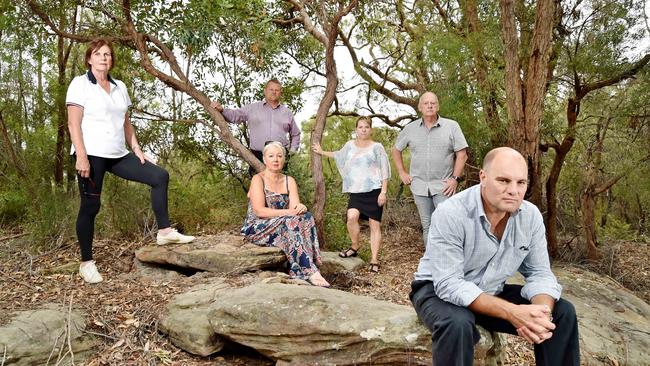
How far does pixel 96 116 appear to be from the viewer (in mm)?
4340

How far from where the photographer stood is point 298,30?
7.78 meters

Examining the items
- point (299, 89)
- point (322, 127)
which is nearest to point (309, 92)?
point (299, 89)

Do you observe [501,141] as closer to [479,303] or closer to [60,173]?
[479,303]

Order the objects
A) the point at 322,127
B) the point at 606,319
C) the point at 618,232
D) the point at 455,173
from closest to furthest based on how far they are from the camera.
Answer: the point at 606,319 < the point at 455,173 < the point at 322,127 < the point at 618,232

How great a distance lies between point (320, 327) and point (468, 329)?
113 cm

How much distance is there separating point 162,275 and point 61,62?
17.0 ft

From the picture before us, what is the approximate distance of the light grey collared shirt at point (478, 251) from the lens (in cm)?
267

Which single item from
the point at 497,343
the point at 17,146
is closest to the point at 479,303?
the point at 497,343

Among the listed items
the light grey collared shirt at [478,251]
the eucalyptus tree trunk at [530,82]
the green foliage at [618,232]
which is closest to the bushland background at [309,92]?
the eucalyptus tree trunk at [530,82]

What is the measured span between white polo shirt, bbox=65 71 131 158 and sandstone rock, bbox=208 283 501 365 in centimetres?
160

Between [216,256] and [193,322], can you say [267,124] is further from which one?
[193,322]

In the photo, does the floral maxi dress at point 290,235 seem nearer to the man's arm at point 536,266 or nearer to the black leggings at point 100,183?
the black leggings at point 100,183

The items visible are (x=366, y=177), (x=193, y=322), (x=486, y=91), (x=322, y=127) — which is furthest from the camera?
(x=486, y=91)

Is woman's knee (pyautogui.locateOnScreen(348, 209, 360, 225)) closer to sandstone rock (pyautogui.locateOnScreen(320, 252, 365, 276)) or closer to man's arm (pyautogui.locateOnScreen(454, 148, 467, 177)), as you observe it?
sandstone rock (pyautogui.locateOnScreen(320, 252, 365, 276))
